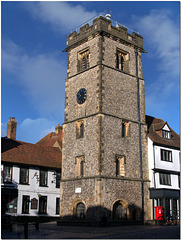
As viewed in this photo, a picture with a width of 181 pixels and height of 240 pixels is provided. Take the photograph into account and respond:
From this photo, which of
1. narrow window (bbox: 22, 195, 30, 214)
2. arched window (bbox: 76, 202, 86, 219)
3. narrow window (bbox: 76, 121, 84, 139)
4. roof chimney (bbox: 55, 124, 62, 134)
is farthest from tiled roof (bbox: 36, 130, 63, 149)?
arched window (bbox: 76, 202, 86, 219)

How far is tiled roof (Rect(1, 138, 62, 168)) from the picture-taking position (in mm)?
33219

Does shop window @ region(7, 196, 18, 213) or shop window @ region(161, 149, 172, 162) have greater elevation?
shop window @ region(161, 149, 172, 162)

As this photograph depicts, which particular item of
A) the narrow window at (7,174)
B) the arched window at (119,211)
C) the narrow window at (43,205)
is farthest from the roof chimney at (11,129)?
the arched window at (119,211)

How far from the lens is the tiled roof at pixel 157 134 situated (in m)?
31.7

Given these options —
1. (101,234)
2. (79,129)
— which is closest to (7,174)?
(79,129)

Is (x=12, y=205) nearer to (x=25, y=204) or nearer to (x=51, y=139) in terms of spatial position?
(x=25, y=204)

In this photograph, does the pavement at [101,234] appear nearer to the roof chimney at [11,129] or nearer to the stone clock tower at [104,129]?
the stone clock tower at [104,129]

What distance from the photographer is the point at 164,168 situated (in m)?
31.0

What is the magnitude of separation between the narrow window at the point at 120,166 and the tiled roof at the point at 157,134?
4.33 meters

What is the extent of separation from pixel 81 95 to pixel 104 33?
6478 mm

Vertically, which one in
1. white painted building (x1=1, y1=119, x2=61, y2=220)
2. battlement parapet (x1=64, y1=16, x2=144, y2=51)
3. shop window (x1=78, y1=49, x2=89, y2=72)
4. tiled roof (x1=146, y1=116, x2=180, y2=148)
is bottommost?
white painted building (x1=1, y1=119, x2=61, y2=220)

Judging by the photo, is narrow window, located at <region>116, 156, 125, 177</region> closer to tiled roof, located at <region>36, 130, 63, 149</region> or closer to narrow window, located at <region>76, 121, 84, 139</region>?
narrow window, located at <region>76, 121, 84, 139</region>

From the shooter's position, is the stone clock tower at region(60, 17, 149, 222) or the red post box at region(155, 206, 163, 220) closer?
the stone clock tower at region(60, 17, 149, 222)

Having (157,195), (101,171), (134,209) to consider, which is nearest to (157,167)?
(157,195)
